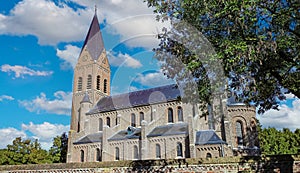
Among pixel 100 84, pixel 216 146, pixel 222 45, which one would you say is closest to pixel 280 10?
pixel 222 45

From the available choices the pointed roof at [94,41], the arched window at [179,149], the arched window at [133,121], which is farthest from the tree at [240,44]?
the pointed roof at [94,41]

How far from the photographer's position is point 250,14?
965 cm

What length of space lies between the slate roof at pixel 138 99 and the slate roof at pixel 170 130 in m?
4.01

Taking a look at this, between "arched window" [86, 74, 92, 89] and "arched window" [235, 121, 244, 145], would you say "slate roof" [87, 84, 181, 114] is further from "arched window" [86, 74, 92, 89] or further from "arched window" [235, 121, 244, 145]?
"arched window" [235, 121, 244, 145]

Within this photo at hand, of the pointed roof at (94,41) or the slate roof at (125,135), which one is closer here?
the slate roof at (125,135)

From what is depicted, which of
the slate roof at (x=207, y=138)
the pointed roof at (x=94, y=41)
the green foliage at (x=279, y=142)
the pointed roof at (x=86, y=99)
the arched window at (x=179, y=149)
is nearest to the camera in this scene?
the slate roof at (x=207, y=138)

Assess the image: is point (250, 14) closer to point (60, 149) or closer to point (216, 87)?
point (216, 87)

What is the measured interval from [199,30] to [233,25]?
1.48m

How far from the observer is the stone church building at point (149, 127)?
104ft

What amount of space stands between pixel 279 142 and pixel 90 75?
1529 inches

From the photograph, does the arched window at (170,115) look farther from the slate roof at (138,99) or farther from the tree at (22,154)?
the tree at (22,154)

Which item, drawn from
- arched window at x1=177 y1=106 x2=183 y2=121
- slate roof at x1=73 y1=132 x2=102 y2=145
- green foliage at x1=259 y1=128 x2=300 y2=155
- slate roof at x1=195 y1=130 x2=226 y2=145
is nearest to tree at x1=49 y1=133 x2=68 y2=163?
slate roof at x1=73 y1=132 x2=102 y2=145

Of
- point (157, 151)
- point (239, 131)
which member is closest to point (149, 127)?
point (157, 151)

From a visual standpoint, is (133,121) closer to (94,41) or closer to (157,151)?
(157,151)
